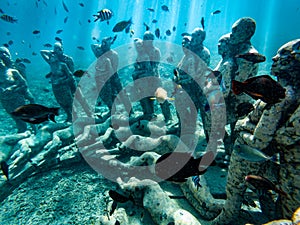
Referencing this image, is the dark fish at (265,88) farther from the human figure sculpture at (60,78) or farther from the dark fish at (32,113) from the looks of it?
the human figure sculpture at (60,78)

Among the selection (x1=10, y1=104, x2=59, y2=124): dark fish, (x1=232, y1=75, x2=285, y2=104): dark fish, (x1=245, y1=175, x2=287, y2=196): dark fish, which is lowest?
(x1=245, y1=175, x2=287, y2=196): dark fish

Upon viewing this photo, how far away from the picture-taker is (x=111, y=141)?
275 inches

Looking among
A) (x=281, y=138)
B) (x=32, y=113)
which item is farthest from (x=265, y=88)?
(x=32, y=113)

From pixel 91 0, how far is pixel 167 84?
282 ft

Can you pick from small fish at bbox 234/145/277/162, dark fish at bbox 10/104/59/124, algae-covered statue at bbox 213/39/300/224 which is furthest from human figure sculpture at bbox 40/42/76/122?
small fish at bbox 234/145/277/162

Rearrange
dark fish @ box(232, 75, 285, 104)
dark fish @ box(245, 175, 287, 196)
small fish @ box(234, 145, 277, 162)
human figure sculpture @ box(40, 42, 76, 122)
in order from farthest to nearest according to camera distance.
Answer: human figure sculpture @ box(40, 42, 76, 122) < small fish @ box(234, 145, 277, 162) < dark fish @ box(245, 175, 287, 196) < dark fish @ box(232, 75, 285, 104)

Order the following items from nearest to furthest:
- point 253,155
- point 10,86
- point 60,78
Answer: point 253,155 → point 60,78 → point 10,86

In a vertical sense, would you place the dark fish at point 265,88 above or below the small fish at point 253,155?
above

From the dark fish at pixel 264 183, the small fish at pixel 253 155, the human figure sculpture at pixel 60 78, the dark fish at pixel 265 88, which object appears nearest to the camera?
the dark fish at pixel 265 88

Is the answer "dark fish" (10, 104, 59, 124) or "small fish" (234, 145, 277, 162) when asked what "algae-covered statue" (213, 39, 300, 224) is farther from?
"dark fish" (10, 104, 59, 124)

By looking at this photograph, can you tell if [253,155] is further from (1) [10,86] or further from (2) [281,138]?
(1) [10,86]

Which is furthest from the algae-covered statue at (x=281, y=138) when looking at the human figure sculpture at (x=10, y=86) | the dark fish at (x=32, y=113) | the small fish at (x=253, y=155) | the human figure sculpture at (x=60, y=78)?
A: the human figure sculpture at (x=10, y=86)

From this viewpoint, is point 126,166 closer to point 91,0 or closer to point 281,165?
point 281,165

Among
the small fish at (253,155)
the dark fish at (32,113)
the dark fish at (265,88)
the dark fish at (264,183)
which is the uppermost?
the dark fish at (265,88)
